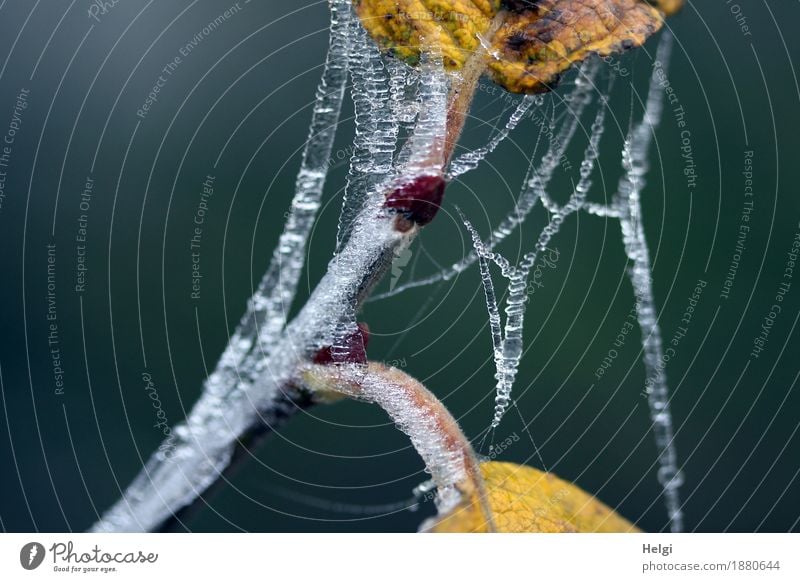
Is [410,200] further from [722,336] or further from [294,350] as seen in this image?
[722,336]

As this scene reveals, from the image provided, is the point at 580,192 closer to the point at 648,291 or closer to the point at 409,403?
the point at 648,291

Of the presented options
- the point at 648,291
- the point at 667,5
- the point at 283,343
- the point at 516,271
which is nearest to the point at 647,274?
the point at 648,291

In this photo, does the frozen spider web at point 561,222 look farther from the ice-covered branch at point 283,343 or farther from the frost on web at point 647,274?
the ice-covered branch at point 283,343

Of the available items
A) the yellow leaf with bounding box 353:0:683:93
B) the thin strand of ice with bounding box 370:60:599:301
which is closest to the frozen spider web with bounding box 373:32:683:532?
the thin strand of ice with bounding box 370:60:599:301

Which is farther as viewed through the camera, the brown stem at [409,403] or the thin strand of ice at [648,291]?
the thin strand of ice at [648,291]

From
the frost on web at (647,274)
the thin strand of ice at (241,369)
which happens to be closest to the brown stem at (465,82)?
the thin strand of ice at (241,369)

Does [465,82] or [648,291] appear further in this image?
[648,291]

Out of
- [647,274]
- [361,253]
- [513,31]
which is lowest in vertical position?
[647,274]
